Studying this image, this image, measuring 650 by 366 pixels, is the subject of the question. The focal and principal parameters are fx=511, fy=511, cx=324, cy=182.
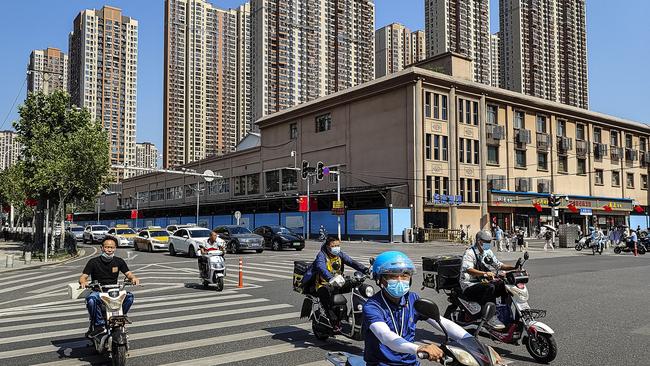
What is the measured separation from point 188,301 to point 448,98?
40.6 metres

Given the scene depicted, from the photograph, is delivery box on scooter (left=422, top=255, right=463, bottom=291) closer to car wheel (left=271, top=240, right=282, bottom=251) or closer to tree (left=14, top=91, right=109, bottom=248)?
tree (left=14, top=91, right=109, bottom=248)

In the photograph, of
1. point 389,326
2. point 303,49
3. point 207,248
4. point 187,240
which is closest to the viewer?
point 389,326

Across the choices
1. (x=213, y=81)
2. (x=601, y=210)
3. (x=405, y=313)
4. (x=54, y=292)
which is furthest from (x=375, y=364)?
(x=213, y=81)

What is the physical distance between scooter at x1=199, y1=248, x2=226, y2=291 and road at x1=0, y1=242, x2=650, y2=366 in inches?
10.8

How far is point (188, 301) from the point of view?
11500 mm

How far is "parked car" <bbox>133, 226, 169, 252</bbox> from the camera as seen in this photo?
31.1 m

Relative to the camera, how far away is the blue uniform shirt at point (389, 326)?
352cm

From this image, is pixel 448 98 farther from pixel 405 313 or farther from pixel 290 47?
pixel 405 313

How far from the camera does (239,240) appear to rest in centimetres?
2816

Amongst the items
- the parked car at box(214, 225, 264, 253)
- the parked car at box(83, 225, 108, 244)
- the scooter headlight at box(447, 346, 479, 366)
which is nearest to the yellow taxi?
the parked car at box(83, 225, 108, 244)

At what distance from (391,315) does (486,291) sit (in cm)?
368

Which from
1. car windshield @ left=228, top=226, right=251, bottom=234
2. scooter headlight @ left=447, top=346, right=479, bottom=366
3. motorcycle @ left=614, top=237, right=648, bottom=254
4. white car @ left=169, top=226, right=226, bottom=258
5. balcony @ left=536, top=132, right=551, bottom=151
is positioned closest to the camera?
scooter headlight @ left=447, top=346, right=479, bottom=366

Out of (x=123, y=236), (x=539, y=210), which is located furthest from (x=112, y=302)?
(x=539, y=210)

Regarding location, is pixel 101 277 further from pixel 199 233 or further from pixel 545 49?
pixel 545 49
